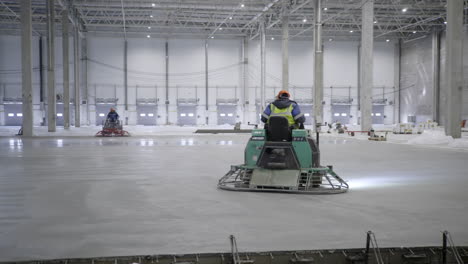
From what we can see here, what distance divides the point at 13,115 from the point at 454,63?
144 feet

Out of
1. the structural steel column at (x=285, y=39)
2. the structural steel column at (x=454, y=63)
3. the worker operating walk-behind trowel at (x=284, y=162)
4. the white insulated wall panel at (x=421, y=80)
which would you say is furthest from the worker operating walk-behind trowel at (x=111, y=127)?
the white insulated wall panel at (x=421, y=80)

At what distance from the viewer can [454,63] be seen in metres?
20.7

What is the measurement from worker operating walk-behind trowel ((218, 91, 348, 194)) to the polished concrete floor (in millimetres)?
308

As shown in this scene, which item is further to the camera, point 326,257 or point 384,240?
point 384,240

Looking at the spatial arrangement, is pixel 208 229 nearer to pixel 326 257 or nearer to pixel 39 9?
pixel 326 257

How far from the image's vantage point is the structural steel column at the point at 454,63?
20.5m

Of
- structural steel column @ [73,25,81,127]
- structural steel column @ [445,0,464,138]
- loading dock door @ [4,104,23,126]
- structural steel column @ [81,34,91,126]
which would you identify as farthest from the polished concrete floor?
loading dock door @ [4,104,23,126]

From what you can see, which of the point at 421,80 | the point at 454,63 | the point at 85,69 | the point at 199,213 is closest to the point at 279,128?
the point at 199,213

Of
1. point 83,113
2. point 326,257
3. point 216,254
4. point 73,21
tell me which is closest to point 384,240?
point 326,257

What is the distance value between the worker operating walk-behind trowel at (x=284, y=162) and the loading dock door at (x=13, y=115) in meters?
46.9

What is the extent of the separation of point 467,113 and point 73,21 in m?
36.7

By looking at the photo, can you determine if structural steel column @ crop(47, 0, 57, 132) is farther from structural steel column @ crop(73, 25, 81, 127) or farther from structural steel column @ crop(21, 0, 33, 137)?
structural steel column @ crop(73, 25, 81, 127)

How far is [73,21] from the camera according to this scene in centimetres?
4284

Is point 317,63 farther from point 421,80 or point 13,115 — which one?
point 13,115
